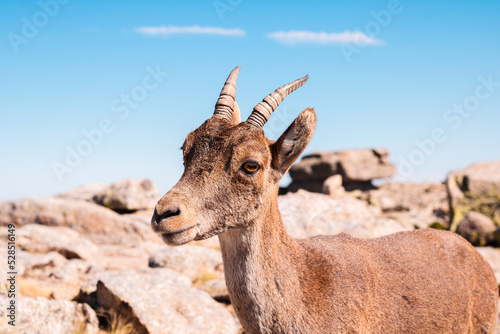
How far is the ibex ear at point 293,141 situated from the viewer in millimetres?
4781

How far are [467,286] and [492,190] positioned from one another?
638 inches

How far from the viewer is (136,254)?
16.6 meters

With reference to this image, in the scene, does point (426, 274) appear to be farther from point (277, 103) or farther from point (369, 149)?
point (369, 149)

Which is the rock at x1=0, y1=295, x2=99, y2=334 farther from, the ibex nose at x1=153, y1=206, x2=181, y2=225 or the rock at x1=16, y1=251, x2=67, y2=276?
the ibex nose at x1=153, y1=206, x2=181, y2=225

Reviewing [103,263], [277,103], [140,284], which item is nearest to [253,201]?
[277,103]

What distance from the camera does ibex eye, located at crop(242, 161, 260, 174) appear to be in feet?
15.6

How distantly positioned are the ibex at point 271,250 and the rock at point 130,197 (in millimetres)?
20170

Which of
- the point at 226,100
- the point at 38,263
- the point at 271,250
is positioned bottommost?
the point at 38,263

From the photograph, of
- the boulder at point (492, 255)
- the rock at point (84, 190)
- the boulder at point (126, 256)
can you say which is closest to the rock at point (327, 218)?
the boulder at point (492, 255)

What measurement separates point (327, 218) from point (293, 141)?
30.3 feet

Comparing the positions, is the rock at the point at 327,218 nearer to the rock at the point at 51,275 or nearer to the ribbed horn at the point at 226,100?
the rock at the point at 51,275

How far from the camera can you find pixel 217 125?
5.09 meters

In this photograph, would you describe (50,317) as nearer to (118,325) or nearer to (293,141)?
(118,325)

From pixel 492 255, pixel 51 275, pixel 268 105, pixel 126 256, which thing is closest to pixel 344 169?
pixel 492 255
